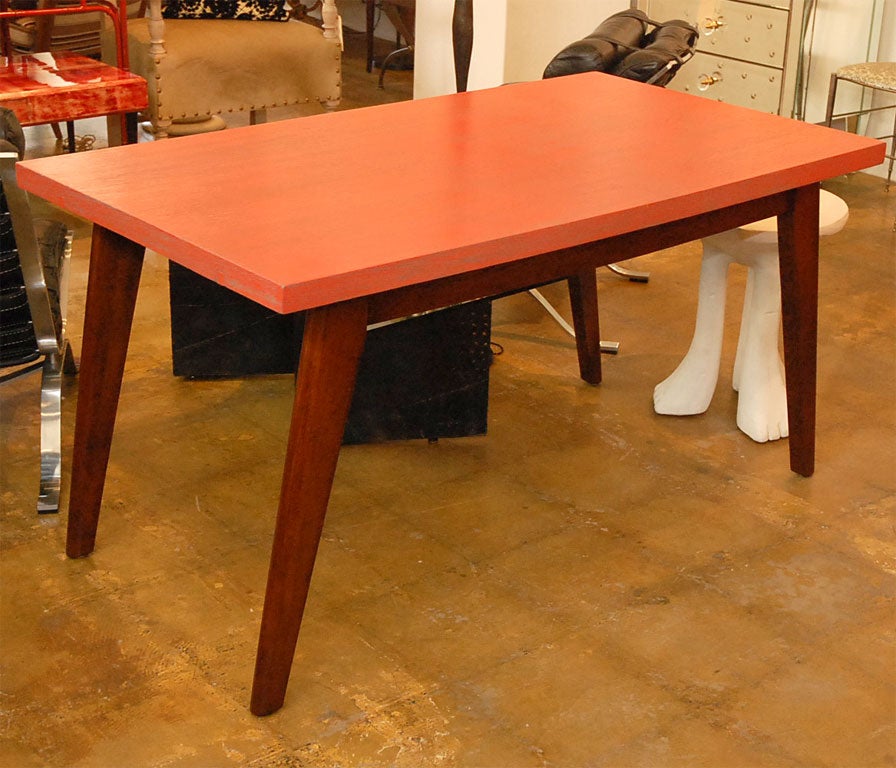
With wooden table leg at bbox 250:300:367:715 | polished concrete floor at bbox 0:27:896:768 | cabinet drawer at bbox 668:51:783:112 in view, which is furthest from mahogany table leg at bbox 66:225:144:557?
cabinet drawer at bbox 668:51:783:112

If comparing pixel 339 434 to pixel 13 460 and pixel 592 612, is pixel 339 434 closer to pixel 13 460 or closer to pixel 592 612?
pixel 592 612

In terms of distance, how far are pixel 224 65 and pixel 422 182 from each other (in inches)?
117

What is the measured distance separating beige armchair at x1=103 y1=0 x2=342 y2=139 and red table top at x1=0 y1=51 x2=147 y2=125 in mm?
270

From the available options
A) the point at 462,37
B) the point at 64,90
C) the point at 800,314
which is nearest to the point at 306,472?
the point at 800,314

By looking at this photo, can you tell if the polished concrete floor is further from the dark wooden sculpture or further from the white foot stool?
the dark wooden sculpture

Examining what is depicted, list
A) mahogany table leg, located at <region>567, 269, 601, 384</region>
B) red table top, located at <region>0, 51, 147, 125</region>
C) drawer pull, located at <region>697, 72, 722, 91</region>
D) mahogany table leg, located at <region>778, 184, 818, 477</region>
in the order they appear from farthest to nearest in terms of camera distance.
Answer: drawer pull, located at <region>697, 72, 722, 91</region> < red table top, located at <region>0, 51, 147, 125</region> < mahogany table leg, located at <region>567, 269, 601, 384</region> < mahogany table leg, located at <region>778, 184, 818, 477</region>

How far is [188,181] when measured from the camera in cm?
208

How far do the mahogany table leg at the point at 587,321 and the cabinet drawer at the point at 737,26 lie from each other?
6.76ft

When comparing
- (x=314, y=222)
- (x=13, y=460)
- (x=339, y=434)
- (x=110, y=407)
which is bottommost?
(x=13, y=460)

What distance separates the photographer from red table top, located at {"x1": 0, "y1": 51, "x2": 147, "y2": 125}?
4.14 meters

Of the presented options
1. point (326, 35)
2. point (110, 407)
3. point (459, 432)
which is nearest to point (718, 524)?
point (459, 432)

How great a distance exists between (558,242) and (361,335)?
0.37 m

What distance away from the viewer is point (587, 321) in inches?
126

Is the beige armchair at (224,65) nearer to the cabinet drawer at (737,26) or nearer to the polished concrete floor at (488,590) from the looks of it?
the cabinet drawer at (737,26)
